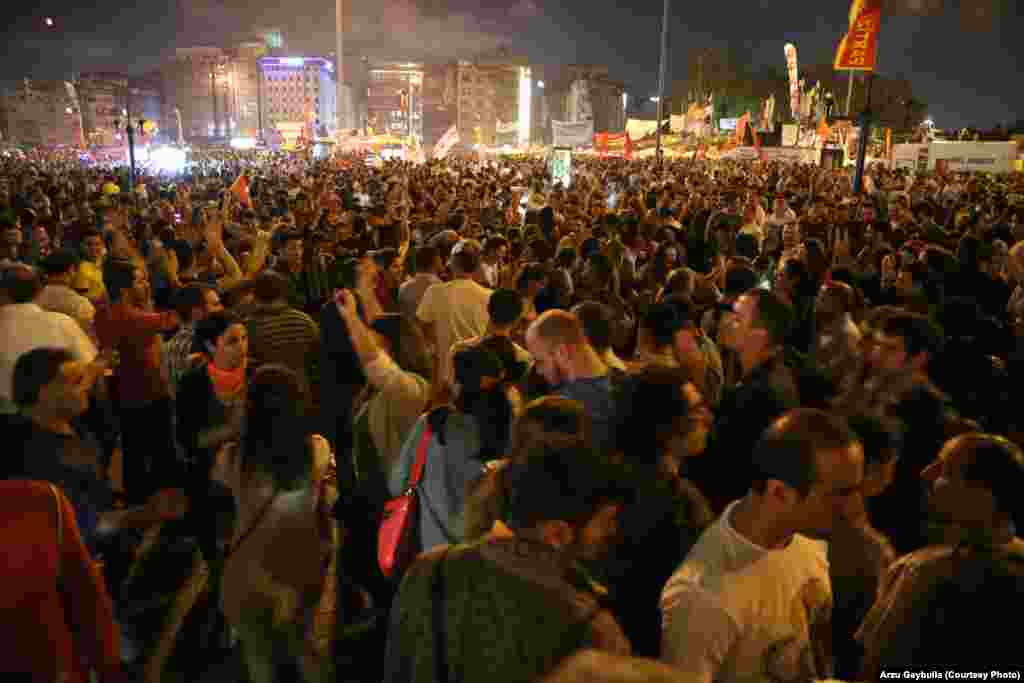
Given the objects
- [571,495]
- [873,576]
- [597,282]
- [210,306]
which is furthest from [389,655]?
[597,282]

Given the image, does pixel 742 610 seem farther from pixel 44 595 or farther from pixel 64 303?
pixel 64 303

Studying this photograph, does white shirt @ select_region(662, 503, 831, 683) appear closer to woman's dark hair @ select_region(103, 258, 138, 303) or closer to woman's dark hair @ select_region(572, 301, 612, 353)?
woman's dark hair @ select_region(572, 301, 612, 353)

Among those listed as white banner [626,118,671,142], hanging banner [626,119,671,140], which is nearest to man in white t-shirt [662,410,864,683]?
white banner [626,118,671,142]

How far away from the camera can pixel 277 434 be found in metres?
2.72

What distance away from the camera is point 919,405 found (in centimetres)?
345

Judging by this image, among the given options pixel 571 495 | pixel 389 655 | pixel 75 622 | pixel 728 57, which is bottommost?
pixel 75 622

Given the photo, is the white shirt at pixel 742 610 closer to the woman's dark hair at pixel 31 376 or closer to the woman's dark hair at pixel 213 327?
the woman's dark hair at pixel 31 376

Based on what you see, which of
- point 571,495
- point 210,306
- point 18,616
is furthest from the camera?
point 210,306

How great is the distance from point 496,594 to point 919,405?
265cm

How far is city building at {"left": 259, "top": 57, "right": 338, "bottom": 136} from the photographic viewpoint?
445 feet

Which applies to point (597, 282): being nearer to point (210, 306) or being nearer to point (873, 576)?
point (210, 306)

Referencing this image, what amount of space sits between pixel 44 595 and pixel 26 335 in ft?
8.84

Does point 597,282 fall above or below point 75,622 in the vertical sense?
above

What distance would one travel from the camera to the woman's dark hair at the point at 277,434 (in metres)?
2.71
